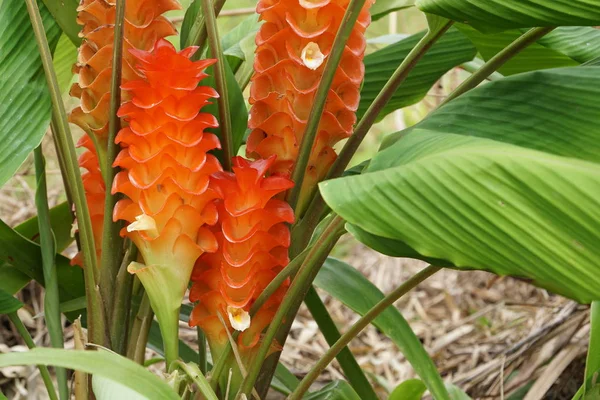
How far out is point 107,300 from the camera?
722 millimetres

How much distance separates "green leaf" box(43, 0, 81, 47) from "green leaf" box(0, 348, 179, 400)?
427mm

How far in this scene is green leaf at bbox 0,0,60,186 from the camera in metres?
0.73

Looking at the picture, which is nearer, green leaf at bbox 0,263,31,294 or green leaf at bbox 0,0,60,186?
green leaf at bbox 0,0,60,186

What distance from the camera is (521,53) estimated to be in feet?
3.09

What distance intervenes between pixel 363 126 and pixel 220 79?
0.14m

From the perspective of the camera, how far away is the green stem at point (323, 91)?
0.59m

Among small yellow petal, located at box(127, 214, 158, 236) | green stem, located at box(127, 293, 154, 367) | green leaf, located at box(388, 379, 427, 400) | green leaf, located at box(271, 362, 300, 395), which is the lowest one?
green leaf, located at box(388, 379, 427, 400)

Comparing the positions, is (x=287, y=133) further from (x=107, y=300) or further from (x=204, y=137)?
(x=107, y=300)

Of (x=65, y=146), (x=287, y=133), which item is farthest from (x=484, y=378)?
(x=65, y=146)

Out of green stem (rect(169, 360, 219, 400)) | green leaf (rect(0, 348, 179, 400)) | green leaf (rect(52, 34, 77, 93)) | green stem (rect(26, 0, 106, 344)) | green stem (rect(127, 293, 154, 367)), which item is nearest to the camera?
green leaf (rect(0, 348, 179, 400))

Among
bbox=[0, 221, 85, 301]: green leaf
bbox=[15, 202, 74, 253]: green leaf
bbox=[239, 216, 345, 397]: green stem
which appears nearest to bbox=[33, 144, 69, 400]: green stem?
bbox=[0, 221, 85, 301]: green leaf

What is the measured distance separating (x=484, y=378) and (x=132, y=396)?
85 centimetres

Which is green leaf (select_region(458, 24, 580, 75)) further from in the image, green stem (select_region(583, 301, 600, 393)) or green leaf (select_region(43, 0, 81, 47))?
green leaf (select_region(43, 0, 81, 47))

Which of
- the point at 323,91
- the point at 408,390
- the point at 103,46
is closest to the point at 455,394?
the point at 408,390
